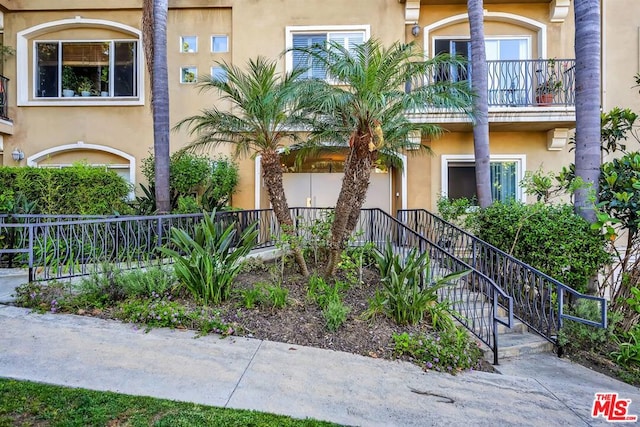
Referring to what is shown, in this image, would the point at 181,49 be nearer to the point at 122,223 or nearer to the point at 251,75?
the point at 251,75

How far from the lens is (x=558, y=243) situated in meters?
6.12

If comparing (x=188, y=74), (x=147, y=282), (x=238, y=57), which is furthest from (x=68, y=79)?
(x=147, y=282)

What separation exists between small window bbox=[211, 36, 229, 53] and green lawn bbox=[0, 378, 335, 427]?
33.5ft

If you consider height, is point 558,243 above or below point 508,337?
above

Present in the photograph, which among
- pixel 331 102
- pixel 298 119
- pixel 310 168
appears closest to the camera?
pixel 331 102

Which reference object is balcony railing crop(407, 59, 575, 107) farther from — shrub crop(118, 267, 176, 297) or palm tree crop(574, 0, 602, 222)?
shrub crop(118, 267, 176, 297)

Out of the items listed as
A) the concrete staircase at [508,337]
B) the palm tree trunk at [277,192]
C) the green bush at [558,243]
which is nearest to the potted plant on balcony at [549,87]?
the green bush at [558,243]

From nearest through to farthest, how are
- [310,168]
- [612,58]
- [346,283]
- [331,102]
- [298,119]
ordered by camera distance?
1. [331,102]
2. [346,283]
3. [298,119]
4. [612,58]
5. [310,168]

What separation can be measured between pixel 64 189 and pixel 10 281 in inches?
104

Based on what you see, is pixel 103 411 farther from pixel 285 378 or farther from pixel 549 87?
pixel 549 87

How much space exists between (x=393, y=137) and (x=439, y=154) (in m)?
3.97

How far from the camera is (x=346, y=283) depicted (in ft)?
21.6

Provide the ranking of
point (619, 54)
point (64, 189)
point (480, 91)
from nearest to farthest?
point (480, 91) < point (64, 189) < point (619, 54)

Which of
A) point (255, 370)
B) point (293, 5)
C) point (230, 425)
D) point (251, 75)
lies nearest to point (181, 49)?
point (293, 5)
